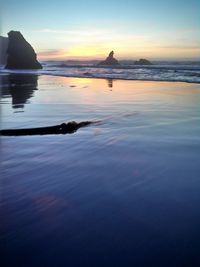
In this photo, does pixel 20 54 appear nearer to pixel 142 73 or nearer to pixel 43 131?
pixel 142 73

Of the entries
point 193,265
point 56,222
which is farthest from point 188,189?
point 56,222

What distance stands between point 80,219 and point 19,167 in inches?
74.5

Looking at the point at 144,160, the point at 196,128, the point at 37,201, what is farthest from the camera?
the point at 196,128

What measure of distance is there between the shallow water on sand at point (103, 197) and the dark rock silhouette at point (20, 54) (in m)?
62.3

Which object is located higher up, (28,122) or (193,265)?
(28,122)

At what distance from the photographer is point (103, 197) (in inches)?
149

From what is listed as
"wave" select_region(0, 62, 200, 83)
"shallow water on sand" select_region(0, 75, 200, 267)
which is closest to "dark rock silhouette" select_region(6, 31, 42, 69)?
"wave" select_region(0, 62, 200, 83)

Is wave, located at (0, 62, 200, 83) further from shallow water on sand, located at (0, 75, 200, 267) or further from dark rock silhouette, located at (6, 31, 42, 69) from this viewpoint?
dark rock silhouette, located at (6, 31, 42, 69)

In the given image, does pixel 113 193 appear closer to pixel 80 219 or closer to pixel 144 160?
pixel 80 219

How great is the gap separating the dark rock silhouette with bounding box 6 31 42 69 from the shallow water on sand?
204 ft

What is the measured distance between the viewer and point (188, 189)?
4.01m

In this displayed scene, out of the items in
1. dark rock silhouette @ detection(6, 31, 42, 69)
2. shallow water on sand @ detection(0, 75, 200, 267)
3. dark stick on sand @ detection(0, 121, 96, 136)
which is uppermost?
dark rock silhouette @ detection(6, 31, 42, 69)

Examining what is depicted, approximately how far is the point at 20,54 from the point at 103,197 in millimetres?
70179

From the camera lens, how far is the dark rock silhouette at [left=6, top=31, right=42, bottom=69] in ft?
221
